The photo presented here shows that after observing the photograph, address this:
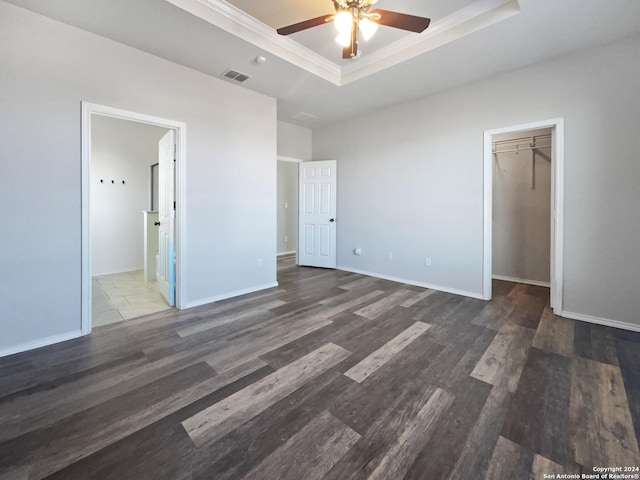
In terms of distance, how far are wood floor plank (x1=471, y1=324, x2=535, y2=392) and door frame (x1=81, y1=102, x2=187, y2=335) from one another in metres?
3.14

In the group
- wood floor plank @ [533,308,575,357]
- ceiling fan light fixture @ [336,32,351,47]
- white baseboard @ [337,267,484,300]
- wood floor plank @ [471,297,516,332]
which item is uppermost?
ceiling fan light fixture @ [336,32,351,47]

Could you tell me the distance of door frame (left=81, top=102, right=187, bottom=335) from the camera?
2.55 m

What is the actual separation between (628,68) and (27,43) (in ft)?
17.8

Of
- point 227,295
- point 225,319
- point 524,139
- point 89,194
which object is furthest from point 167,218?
point 524,139

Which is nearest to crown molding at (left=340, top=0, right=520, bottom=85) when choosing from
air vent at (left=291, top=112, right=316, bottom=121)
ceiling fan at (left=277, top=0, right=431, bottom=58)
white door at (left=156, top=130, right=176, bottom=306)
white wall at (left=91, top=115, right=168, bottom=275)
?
ceiling fan at (left=277, top=0, right=431, bottom=58)

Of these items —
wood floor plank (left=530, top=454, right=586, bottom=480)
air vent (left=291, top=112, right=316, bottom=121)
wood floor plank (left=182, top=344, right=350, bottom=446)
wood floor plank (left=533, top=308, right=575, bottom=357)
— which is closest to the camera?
wood floor plank (left=530, top=454, right=586, bottom=480)

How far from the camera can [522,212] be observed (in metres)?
4.45

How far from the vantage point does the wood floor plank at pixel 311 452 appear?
4.01 ft

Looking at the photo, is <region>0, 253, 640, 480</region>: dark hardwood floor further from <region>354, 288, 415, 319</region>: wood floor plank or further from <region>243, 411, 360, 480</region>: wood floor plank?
<region>354, 288, 415, 319</region>: wood floor plank

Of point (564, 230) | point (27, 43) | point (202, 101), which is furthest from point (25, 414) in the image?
point (564, 230)

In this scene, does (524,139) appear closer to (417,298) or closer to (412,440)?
(417,298)

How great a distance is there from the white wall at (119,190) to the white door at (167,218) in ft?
6.72

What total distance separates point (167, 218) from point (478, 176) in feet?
13.3

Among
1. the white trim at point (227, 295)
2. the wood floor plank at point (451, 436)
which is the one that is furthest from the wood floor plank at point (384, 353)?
the white trim at point (227, 295)
